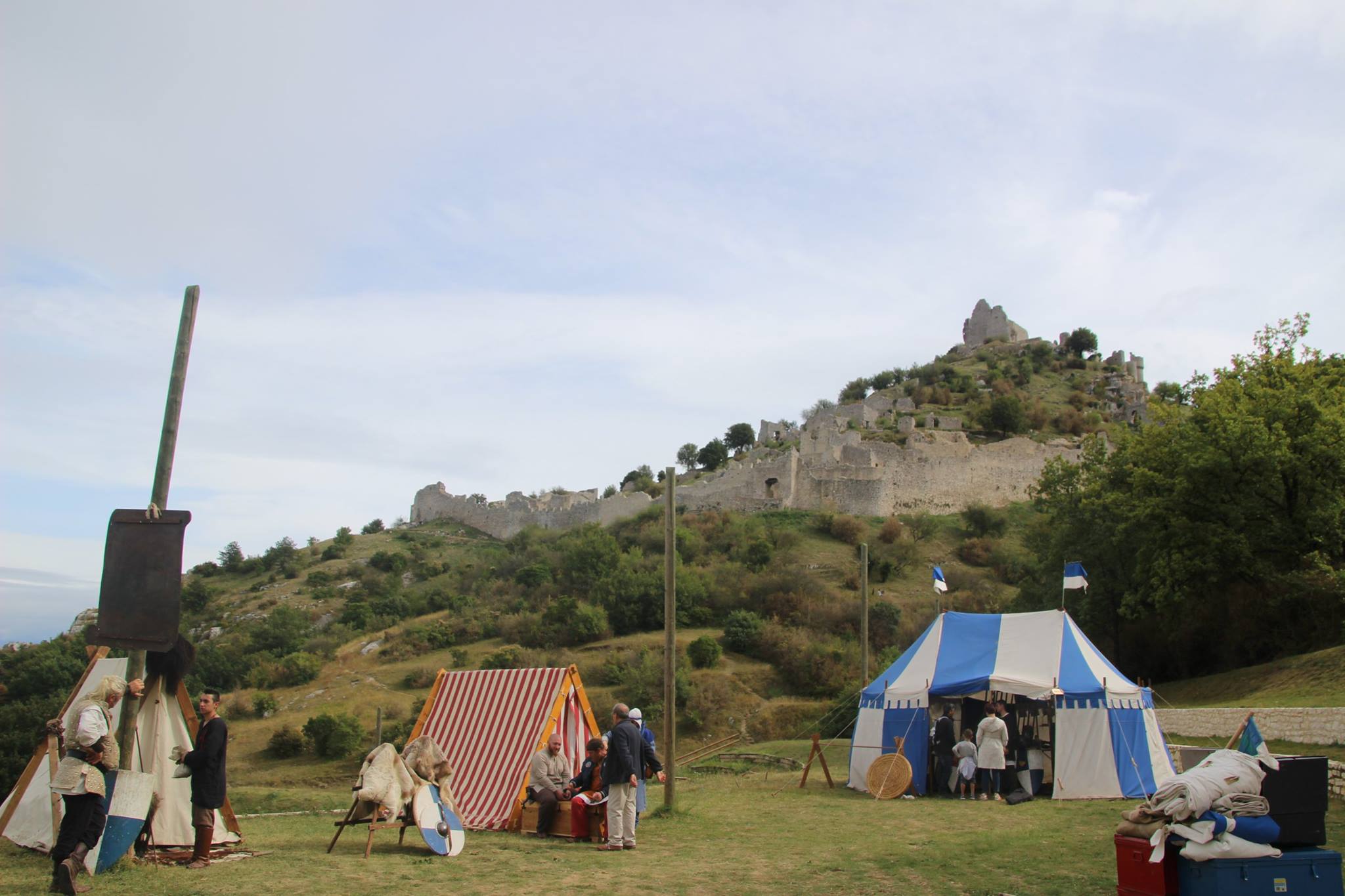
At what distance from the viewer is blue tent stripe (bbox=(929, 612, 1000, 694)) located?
1295 cm

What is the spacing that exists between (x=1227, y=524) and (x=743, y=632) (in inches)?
597

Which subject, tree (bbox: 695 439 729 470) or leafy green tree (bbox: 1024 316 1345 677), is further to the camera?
tree (bbox: 695 439 729 470)

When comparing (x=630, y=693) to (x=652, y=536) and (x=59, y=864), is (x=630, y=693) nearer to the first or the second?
(x=652, y=536)

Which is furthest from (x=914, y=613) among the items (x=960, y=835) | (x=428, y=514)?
(x=428, y=514)

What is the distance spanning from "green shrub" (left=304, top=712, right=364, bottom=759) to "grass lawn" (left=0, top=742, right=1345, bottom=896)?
15.1 meters

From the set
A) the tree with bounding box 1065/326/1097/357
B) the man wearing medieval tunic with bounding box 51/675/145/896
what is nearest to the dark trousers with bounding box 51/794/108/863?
the man wearing medieval tunic with bounding box 51/675/145/896

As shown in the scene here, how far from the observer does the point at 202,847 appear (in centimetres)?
693

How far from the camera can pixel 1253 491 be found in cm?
2112

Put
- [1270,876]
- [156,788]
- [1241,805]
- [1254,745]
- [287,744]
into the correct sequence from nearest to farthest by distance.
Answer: [1270,876], [1241,805], [1254,745], [156,788], [287,744]

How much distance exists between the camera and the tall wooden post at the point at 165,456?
7039 mm

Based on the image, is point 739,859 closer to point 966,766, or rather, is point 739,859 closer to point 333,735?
point 966,766

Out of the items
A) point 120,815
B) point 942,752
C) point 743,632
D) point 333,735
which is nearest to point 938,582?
point 942,752

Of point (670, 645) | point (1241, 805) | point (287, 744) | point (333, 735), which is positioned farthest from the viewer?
point (287, 744)

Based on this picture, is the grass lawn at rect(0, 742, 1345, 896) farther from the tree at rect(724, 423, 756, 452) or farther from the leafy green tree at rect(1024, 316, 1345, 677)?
the tree at rect(724, 423, 756, 452)
